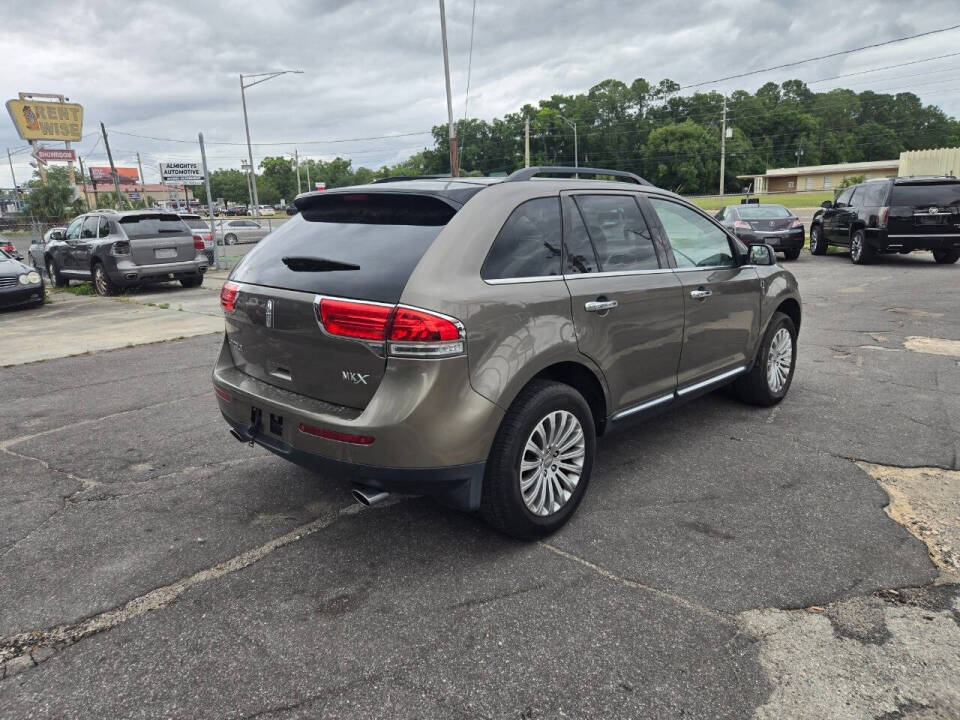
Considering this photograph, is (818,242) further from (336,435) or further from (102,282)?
(336,435)

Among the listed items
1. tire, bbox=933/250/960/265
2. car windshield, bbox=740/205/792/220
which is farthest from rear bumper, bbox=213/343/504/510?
tire, bbox=933/250/960/265

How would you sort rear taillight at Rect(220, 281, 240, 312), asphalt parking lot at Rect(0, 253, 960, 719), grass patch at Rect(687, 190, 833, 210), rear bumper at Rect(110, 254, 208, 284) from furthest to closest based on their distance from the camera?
grass patch at Rect(687, 190, 833, 210) < rear bumper at Rect(110, 254, 208, 284) < rear taillight at Rect(220, 281, 240, 312) < asphalt parking lot at Rect(0, 253, 960, 719)

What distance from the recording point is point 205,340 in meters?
8.70

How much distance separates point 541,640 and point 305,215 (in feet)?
7.96

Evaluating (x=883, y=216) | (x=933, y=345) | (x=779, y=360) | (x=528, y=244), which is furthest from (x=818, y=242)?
(x=528, y=244)

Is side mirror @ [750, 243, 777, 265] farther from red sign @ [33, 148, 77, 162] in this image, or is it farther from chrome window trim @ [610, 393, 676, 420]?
red sign @ [33, 148, 77, 162]

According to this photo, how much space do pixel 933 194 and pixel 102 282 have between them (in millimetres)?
16723

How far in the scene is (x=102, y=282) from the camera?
1380 cm

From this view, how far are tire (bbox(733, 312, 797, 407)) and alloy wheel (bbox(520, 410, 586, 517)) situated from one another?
2.33 meters

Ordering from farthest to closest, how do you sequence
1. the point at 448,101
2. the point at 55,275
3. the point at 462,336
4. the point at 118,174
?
1. the point at 118,174
2. the point at 448,101
3. the point at 55,275
4. the point at 462,336

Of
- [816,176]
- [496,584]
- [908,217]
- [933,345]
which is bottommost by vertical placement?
[933,345]

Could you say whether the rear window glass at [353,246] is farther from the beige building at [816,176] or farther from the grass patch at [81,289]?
the beige building at [816,176]

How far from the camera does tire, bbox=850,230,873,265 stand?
14.6 m

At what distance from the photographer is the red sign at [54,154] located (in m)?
59.5
